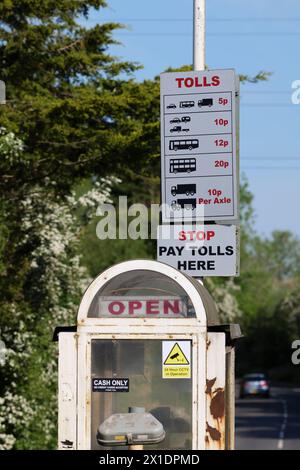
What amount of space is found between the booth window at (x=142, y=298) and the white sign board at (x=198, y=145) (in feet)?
6.40

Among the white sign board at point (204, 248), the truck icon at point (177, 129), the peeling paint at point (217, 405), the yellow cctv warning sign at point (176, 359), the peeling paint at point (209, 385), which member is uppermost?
the truck icon at point (177, 129)

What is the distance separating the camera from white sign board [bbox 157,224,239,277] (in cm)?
992

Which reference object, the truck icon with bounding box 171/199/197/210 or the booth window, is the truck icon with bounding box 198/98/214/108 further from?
the booth window

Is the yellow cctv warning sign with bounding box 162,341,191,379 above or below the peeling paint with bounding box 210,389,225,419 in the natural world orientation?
above

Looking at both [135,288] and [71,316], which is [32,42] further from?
[135,288]

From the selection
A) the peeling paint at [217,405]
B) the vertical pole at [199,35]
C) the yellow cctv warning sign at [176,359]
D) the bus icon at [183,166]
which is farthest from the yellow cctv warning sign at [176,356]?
the vertical pole at [199,35]

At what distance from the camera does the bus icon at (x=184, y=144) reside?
Answer: 9.96m

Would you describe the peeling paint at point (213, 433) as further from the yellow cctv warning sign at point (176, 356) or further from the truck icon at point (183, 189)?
the truck icon at point (183, 189)

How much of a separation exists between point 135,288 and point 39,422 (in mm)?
13952

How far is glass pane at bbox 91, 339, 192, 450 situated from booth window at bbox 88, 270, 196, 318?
208mm

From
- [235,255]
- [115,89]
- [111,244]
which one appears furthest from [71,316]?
[111,244]

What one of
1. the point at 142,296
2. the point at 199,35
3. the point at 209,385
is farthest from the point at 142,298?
the point at 199,35

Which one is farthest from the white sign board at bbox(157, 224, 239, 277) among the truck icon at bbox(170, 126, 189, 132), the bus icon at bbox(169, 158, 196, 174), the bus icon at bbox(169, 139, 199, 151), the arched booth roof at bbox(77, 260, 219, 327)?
the arched booth roof at bbox(77, 260, 219, 327)

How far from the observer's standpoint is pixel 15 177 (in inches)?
743
